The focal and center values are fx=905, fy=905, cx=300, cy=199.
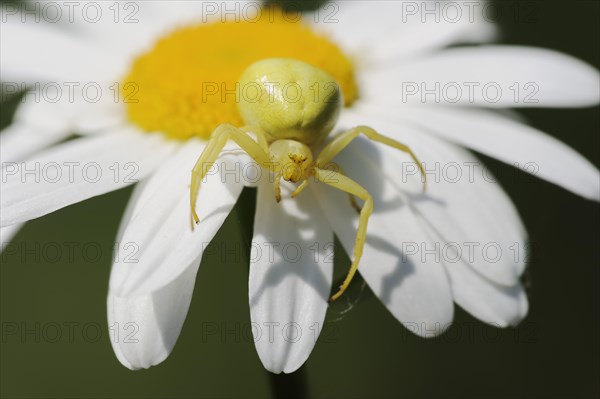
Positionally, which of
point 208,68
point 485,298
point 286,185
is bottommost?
point 485,298

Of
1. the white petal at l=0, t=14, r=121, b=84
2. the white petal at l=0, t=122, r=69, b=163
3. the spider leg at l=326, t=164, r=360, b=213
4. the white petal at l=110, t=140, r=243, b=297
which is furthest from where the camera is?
the white petal at l=0, t=14, r=121, b=84

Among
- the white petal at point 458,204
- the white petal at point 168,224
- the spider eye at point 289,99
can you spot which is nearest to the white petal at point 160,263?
the white petal at point 168,224

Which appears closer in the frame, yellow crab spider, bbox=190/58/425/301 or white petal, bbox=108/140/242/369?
white petal, bbox=108/140/242/369

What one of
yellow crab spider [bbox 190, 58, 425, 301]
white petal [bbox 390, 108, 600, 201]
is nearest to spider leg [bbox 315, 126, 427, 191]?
yellow crab spider [bbox 190, 58, 425, 301]

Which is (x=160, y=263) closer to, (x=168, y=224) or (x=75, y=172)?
(x=168, y=224)

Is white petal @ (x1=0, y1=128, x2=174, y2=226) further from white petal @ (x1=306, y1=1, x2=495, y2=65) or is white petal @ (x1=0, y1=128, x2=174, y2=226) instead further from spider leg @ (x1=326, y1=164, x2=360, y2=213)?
white petal @ (x1=306, y1=1, x2=495, y2=65)

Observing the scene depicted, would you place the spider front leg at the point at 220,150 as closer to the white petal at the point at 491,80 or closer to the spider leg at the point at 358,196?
the spider leg at the point at 358,196

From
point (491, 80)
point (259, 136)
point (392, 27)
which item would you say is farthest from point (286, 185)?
A: point (392, 27)
